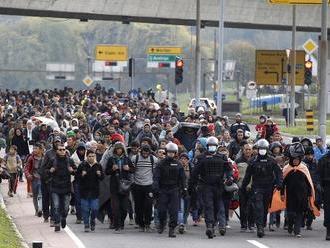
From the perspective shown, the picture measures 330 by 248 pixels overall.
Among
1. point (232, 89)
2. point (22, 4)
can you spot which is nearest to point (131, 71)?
point (22, 4)

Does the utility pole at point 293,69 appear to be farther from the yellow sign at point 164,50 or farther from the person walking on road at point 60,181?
the yellow sign at point 164,50

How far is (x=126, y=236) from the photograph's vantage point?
20859 millimetres

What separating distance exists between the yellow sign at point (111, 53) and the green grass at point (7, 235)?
316 ft

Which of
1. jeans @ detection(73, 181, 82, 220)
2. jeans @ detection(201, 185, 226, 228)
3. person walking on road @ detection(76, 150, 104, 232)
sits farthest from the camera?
jeans @ detection(73, 181, 82, 220)

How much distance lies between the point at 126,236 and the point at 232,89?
161 metres

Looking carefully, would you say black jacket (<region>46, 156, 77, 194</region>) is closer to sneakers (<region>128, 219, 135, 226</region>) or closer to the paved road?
the paved road

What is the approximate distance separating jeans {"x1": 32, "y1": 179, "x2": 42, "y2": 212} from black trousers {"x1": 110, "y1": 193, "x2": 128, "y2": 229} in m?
2.46

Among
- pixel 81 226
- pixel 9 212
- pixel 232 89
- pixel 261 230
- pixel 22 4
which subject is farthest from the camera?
pixel 232 89

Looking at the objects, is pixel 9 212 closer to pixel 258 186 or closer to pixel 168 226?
pixel 168 226

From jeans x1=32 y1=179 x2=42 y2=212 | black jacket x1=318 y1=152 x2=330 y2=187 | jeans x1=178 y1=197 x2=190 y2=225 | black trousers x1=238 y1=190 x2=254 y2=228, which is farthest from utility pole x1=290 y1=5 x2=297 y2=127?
black jacket x1=318 y1=152 x2=330 y2=187

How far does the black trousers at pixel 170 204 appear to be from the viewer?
20.7m

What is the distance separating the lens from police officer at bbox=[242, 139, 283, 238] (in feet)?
68.3

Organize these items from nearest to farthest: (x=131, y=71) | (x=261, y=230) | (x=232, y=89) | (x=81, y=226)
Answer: (x=261, y=230)
(x=81, y=226)
(x=131, y=71)
(x=232, y=89)

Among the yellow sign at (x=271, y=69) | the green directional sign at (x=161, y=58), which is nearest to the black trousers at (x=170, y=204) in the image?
the yellow sign at (x=271, y=69)
